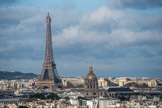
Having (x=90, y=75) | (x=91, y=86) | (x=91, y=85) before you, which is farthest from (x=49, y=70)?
(x=91, y=86)

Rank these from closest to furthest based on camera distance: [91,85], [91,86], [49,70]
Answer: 1. [91,86]
2. [91,85]
3. [49,70]

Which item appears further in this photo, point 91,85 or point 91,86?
point 91,85

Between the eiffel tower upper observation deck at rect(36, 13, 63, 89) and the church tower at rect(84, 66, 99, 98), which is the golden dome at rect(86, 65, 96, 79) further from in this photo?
the eiffel tower upper observation deck at rect(36, 13, 63, 89)

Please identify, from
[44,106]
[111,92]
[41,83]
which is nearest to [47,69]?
[41,83]

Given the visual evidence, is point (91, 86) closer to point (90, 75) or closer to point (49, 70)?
point (90, 75)

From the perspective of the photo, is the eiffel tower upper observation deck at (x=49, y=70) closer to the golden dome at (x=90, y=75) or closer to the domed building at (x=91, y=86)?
the golden dome at (x=90, y=75)

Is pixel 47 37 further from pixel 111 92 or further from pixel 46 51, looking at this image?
pixel 111 92

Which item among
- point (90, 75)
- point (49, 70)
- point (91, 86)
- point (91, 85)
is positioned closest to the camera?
point (91, 86)

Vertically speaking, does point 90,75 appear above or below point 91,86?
above

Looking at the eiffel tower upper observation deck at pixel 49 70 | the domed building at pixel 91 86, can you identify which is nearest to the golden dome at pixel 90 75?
the domed building at pixel 91 86
